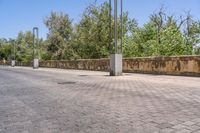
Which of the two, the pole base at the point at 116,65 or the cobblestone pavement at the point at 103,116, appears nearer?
the cobblestone pavement at the point at 103,116

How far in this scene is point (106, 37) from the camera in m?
52.4

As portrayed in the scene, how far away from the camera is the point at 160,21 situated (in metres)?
49.9

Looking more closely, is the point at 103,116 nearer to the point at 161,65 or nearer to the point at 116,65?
the point at 116,65

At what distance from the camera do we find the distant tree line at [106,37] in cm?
3950

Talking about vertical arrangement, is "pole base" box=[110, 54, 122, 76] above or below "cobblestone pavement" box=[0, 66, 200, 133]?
above

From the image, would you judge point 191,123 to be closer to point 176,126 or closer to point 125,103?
point 176,126

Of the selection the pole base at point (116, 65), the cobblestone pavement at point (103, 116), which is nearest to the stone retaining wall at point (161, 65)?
the pole base at point (116, 65)

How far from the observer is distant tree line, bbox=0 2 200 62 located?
3950 cm

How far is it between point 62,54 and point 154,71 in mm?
47413

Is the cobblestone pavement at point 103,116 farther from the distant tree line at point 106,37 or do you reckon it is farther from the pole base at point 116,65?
the distant tree line at point 106,37

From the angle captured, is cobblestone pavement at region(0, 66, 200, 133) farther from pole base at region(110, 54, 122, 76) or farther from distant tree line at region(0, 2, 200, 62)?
distant tree line at region(0, 2, 200, 62)

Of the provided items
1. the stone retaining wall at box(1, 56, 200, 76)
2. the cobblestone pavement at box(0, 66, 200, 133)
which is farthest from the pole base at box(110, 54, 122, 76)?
the cobblestone pavement at box(0, 66, 200, 133)

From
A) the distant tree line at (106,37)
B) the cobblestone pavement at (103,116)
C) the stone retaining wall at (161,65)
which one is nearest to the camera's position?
the cobblestone pavement at (103,116)

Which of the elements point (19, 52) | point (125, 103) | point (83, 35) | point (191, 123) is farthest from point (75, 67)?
point (19, 52)
